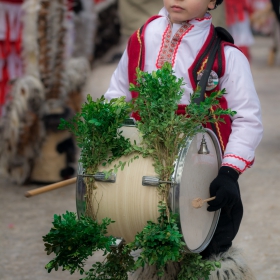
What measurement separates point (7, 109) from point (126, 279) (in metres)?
2.70

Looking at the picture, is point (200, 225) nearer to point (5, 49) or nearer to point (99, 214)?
point (99, 214)

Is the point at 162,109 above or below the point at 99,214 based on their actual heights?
above

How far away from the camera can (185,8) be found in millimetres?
2848

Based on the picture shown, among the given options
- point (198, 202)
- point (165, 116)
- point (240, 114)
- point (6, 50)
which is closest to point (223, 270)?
point (198, 202)

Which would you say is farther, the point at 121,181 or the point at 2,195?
the point at 2,195

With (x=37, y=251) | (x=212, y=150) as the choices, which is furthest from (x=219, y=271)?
(x=37, y=251)

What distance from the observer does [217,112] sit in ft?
8.60

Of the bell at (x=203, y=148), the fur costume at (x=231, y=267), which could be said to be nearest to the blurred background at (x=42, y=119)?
the fur costume at (x=231, y=267)

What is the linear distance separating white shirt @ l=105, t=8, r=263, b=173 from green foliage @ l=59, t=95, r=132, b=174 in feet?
1.00

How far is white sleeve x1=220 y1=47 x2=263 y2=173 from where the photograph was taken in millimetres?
2779

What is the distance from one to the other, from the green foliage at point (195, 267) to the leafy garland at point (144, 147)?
8 centimetres

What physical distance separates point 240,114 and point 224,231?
496mm

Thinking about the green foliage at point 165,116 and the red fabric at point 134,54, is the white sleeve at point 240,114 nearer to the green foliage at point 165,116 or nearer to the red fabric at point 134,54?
the green foliage at point 165,116

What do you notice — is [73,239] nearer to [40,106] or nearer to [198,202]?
[198,202]
